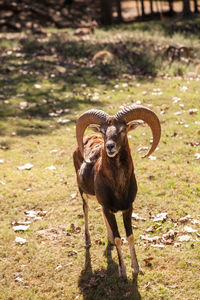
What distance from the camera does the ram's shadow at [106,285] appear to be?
5547mm

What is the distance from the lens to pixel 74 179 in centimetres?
912

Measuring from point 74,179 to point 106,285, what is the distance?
12.0 feet

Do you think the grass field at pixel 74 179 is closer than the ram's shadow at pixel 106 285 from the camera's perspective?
No

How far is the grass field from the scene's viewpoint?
19.3 ft

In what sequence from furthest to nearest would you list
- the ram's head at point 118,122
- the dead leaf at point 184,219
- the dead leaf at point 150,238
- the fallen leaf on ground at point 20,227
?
the fallen leaf on ground at point 20,227
the dead leaf at point 184,219
the dead leaf at point 150,238
the ram's head at point 118,122

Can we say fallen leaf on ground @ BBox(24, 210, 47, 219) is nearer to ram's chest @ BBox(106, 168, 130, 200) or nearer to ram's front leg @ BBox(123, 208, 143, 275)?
ram's front leg @ BBox(123, 208, 143, 275)

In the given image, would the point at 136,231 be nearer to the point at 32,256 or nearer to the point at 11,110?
the point at 32,256

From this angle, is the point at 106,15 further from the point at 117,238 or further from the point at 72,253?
the point at 117,238

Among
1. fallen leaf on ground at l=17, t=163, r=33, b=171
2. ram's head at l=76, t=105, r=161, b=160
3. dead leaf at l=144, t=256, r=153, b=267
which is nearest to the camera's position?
ram's head at l=76, t=105, r=161, b=160

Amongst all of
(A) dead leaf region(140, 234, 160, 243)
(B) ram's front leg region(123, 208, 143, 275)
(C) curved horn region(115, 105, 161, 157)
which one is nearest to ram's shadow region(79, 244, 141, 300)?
(B) ram's front leg region(123, 208, 143, 275)

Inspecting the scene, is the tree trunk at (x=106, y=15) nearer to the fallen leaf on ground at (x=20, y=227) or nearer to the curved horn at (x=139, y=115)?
the fallen leaf on ground at (x=20, y=227)

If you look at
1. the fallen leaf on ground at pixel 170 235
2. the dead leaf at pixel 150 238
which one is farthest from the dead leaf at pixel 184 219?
the dead leaf at pixel 150 238

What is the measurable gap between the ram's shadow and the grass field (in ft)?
0.05

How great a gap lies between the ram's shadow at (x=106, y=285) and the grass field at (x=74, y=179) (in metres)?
Result: 0.02
